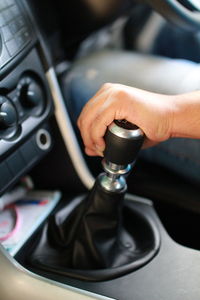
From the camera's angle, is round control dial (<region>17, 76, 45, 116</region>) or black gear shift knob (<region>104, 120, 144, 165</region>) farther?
round control dial (<region>17, 76, 45, 116</region>)

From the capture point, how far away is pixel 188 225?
2.37ft

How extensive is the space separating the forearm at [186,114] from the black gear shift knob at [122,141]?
2.5 inches

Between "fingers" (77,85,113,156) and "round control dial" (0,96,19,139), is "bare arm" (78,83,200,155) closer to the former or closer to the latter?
"fingers" (77,85,113,156)

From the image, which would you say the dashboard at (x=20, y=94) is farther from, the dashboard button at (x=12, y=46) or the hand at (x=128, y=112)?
the hand at (x=128, y=112)

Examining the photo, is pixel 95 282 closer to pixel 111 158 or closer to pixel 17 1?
pixel 111 158

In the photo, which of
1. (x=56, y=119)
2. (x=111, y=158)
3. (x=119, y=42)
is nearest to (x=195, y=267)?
(x=111, y=158)

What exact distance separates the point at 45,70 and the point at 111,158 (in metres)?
0.23

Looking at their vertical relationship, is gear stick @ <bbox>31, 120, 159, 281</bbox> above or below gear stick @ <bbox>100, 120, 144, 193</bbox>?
below

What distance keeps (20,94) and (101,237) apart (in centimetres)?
25

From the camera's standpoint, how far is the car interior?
510 mm

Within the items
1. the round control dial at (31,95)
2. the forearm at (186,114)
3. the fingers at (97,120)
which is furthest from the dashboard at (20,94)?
the forearm at (186,114)

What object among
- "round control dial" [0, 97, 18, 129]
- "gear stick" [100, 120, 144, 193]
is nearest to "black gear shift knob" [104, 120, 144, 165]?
"gear stick" [100, 120, 144, 193]

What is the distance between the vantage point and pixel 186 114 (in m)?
0.50

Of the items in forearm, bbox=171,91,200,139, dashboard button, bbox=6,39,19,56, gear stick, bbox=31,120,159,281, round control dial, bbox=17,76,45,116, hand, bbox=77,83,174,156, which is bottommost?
gear stick, bbox=31,120,159,281
